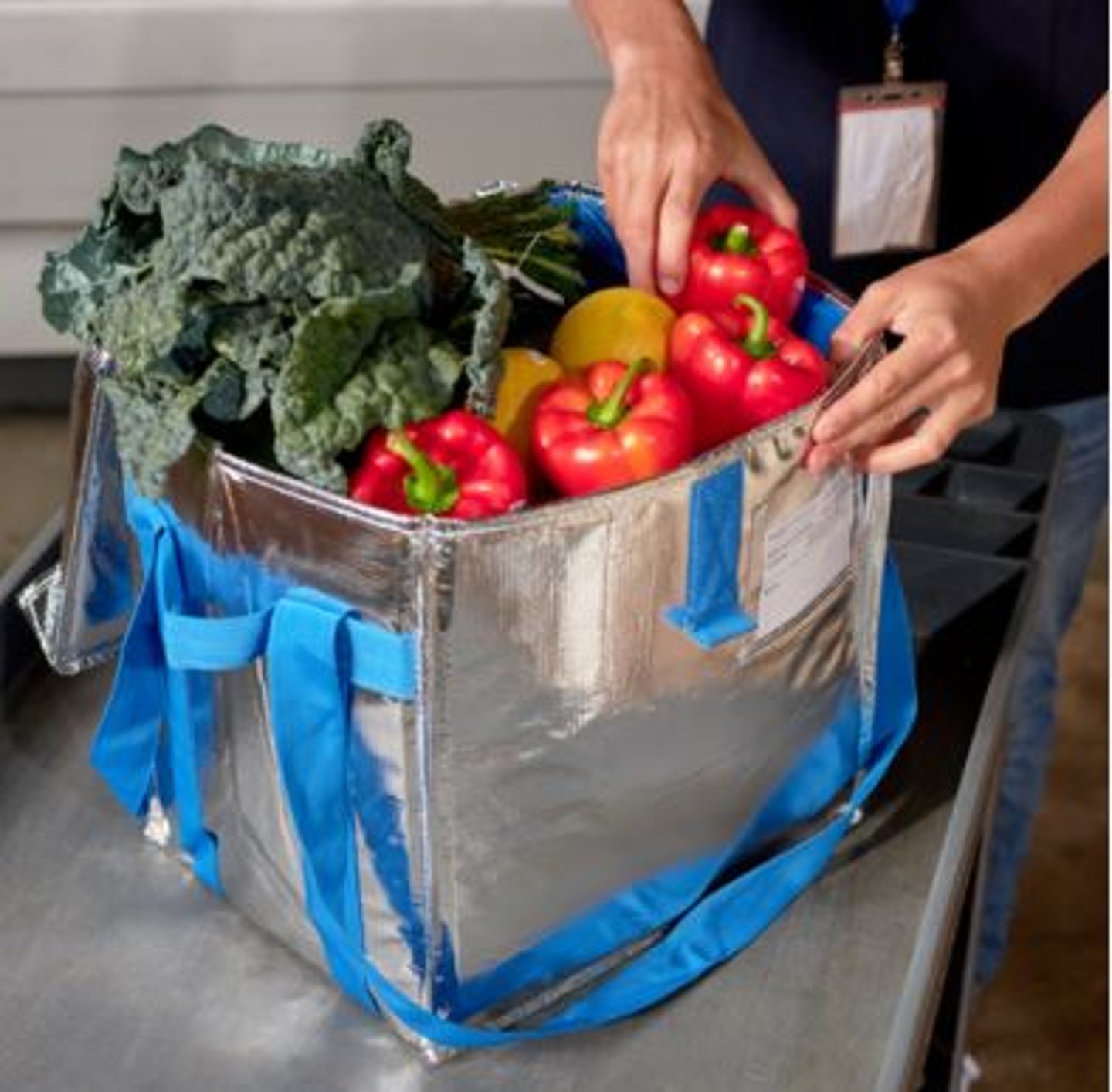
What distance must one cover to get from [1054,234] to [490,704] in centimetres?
46

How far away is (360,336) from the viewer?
807 millimetres

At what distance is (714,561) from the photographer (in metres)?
0.84

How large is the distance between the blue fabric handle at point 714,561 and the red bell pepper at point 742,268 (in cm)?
17

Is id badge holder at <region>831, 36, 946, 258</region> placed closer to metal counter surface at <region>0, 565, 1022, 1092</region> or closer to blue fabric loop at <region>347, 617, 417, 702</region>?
metal counter surface at <region>0, 565, 1022, 1092</region>

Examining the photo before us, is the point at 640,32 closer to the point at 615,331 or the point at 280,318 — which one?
the point at 615,331

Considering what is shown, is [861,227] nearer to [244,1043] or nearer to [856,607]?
[856,607]

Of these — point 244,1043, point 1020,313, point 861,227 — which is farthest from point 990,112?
point 244,1043

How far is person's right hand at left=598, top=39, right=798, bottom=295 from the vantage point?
101 cm

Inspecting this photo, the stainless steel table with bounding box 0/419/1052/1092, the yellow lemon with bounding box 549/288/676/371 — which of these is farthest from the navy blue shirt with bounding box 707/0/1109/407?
the yellow lemon with bounding box 549/288/676/371

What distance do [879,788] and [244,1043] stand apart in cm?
39

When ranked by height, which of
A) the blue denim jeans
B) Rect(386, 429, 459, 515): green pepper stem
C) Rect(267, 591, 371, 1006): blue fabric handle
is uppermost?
Rect(386, 429, 459, 515): green pepper stem

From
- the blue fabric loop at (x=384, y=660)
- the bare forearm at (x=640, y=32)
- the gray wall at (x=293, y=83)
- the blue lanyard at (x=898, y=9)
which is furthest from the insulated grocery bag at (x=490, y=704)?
the gray wall at (x=293, y=83)

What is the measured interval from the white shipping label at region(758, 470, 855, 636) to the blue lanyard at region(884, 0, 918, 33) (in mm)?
460

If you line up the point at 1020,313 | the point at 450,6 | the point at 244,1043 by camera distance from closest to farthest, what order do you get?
the point at 244,1043
the point at 1020,313
the point at 450,6
